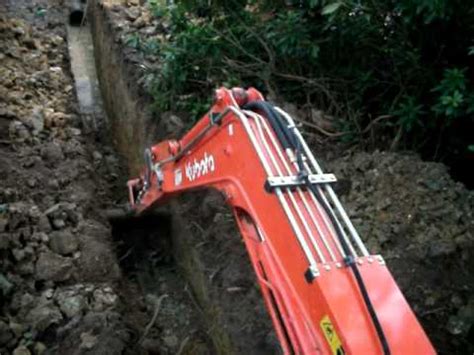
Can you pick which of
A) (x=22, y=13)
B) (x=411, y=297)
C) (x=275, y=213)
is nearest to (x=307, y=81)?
(x=411, y=297)

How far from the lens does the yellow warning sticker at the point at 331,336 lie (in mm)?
2016

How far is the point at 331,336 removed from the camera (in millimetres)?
2059

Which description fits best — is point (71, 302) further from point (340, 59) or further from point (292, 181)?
point (340, 59)

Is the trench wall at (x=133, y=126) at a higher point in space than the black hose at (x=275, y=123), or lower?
higher

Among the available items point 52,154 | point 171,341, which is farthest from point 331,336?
point 52,154

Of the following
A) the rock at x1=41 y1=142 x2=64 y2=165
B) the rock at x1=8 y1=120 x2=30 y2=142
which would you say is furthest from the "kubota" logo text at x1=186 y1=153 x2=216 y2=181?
the rock at x1=8 y1=120 x2=30 y2=142

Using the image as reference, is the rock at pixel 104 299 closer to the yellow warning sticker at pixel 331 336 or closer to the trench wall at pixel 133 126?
the trench wall at pixel 133 126

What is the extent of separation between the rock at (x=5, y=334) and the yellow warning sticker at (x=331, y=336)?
2.61m

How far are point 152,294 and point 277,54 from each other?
7.66 feet

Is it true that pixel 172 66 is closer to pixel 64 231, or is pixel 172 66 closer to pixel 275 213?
pixel 64 231

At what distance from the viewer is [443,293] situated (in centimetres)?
357

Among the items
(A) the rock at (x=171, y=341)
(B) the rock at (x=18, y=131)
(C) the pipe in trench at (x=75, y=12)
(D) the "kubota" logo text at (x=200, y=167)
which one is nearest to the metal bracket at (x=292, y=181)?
(D) the "kubota" logo text at (x=200, y=167)

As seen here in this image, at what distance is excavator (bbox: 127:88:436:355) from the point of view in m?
2.07

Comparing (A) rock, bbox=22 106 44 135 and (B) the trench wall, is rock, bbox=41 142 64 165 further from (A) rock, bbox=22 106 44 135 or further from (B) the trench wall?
(B) the trench wall
